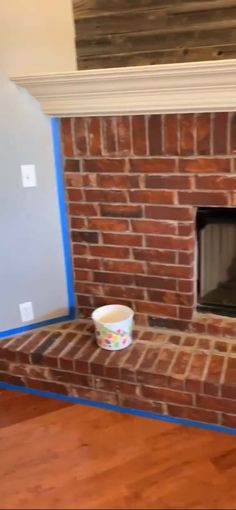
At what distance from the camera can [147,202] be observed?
6.43ft

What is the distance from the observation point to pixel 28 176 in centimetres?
200

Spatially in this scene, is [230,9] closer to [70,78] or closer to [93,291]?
[70,78]

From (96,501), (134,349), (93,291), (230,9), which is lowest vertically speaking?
(96,501)

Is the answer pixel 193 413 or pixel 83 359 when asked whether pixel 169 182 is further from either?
pixel 193 413

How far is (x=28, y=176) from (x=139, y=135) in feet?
1.72

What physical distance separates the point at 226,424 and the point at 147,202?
0.96 m

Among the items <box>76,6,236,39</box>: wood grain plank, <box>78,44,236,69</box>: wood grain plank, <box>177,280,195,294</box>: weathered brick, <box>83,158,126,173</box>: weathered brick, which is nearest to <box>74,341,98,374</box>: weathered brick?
<box>177,280,195,294</box>: weathered brick

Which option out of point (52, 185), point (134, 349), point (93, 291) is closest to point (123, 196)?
point (52, 185)

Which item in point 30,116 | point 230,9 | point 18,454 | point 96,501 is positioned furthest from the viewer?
point 30,116

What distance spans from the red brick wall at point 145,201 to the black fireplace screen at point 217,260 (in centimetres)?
6

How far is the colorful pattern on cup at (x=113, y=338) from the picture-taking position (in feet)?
6.39

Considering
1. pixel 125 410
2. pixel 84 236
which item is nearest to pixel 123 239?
pixel 84 236

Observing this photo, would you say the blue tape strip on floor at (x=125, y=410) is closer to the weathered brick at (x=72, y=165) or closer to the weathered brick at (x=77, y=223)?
the weathered brick at (x=77, y=223)

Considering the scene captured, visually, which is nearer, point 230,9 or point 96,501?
point 96,501
